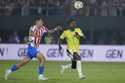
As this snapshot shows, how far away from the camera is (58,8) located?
3862cm

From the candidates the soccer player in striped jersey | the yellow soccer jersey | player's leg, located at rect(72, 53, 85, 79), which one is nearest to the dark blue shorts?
the soccer player in striped jersey

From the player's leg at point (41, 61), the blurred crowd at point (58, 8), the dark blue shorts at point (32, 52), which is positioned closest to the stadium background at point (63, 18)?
the blurred crowd at point (58, 8)

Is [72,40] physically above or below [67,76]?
above

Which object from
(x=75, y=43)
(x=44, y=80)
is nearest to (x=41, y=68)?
(x=44, y=80)

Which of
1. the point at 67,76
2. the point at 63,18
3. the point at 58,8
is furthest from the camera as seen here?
the point at 63,18

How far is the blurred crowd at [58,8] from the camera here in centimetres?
3822

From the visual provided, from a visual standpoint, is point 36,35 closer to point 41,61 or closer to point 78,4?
point 41,61

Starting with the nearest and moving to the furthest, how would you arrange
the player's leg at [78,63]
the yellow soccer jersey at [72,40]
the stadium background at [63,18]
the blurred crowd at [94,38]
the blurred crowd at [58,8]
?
the player's leg at [78,63] < the yellow soccer jersey at [72,40] < the blurred crowd at [58,8] < the stadium background at [63,18] < the blurred crowd at [94,38]

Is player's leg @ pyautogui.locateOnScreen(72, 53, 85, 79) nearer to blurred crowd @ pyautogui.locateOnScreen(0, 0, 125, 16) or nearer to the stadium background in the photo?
blurred crowd @ pyautogui.locateOnScreen(0, 0, 125, 16)

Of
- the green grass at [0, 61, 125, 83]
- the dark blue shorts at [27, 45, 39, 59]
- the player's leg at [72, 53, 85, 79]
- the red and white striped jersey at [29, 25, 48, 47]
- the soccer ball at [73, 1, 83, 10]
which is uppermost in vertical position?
the soccer ball at [73, 1, 83, 10]

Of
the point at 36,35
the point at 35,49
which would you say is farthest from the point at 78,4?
the point at 35,49

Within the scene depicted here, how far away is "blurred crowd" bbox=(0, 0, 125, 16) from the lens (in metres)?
38.2

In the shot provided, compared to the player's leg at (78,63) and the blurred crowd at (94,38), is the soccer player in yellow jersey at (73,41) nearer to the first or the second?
the player's leg at (78,63)

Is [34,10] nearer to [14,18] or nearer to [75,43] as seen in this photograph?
[14,18]
